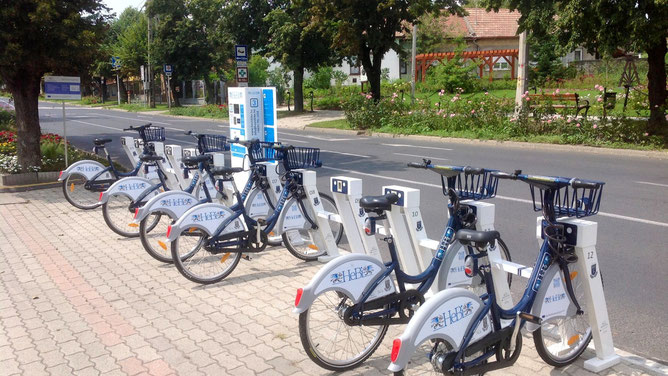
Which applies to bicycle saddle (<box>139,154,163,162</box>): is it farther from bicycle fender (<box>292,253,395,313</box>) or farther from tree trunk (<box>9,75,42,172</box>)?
tree trunk (<box>9,75,42,172</box>)

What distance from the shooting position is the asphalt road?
16.8 ft

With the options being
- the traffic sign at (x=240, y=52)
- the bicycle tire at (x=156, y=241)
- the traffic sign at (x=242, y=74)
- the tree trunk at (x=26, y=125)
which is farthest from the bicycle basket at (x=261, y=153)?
the tree trunk at (x=26, y=125)

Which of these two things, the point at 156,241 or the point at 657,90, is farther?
the point at 657,90

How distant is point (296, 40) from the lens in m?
30.8

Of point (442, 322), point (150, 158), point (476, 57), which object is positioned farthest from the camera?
point (476, 57)

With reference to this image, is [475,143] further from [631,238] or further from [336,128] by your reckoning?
[631,238]

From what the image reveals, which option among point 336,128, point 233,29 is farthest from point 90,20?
point 233,29

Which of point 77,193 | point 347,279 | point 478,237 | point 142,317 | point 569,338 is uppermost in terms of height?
point 478,237

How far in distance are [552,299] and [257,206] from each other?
3453 millimetres

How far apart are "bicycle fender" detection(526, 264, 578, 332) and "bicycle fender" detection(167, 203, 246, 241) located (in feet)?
10.2

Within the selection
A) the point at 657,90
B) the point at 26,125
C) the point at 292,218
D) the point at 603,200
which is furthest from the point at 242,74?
the point at 657,90

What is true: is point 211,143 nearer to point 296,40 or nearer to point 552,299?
point 552,299

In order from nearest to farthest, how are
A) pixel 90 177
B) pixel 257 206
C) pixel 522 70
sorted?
1. pixel 257 206
2. pixel 90 177
3. pixel 522 70

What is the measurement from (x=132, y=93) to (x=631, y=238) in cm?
6857
